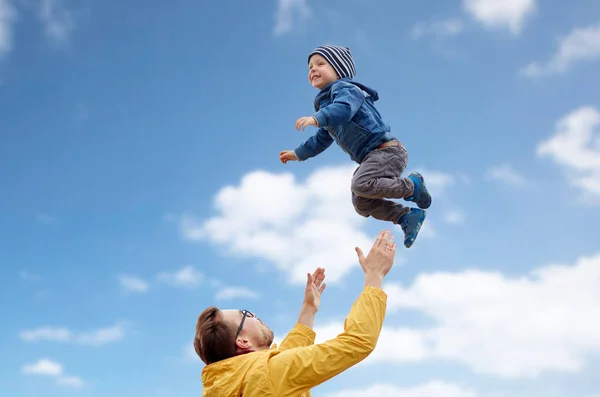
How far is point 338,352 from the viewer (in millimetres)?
4336

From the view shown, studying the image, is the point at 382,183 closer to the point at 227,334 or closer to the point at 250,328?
the point at 250,328

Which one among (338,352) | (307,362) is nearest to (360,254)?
(338,352)

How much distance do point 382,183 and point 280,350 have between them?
Result: 7.71 feet

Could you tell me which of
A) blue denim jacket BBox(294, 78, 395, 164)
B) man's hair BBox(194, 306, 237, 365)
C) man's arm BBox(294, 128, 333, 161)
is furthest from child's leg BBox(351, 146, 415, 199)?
man's hair BBox(194, 306, 237, 365)

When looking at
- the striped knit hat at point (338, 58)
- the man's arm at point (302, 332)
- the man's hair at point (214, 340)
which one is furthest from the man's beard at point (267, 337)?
the striped knit hat at point (338, 58)

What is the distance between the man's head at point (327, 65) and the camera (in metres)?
6.80

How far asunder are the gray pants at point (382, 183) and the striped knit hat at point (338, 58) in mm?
962

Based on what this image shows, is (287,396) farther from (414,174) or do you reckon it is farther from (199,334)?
(414,174)

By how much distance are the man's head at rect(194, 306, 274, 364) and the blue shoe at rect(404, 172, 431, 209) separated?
2.49 meters

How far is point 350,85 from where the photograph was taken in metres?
6.62

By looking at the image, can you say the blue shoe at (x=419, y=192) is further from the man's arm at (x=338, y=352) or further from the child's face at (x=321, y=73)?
the man's arm at (x=338, y=352)

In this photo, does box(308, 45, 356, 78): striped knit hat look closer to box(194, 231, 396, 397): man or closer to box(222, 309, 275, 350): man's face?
box(194, 231, 396, 397): man

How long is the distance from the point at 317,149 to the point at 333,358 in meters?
3.45

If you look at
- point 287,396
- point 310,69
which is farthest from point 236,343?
point 310,69
